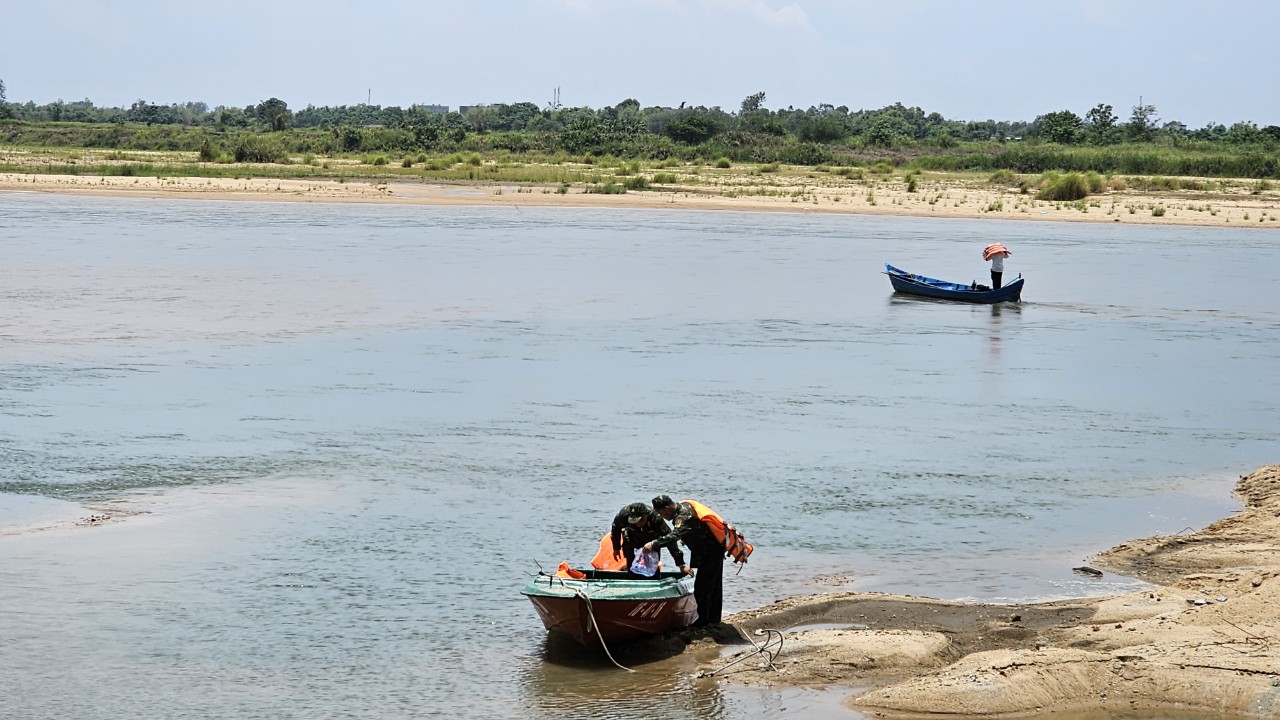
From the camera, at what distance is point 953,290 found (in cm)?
3594

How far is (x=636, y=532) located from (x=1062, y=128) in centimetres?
10076

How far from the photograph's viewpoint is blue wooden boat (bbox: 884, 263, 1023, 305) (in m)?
35.3

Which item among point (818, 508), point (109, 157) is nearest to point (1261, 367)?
point (818, 508)

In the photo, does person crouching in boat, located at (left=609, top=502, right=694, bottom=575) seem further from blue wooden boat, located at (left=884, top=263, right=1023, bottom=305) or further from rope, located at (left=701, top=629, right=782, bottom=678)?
blue wooden boat, located at (left=884, top=263, right=1023, bottom=305)

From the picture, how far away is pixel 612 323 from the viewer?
30594mm

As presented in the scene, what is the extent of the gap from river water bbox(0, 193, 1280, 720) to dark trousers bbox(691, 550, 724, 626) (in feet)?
2.70

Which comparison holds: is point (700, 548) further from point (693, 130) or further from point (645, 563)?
point (693, 130)

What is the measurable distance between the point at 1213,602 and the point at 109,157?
7867 cm

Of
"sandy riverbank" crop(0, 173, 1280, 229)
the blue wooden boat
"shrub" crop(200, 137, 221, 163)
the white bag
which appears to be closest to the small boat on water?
the white bag

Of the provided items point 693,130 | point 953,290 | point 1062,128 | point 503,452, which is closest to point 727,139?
point 693,130

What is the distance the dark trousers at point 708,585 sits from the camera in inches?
471

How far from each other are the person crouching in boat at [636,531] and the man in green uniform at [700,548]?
10cm

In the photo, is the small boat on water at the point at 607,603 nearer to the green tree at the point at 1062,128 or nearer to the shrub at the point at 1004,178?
the shrub at the point at 1004,178

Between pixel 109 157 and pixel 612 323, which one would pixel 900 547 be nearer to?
pixel 612 323
